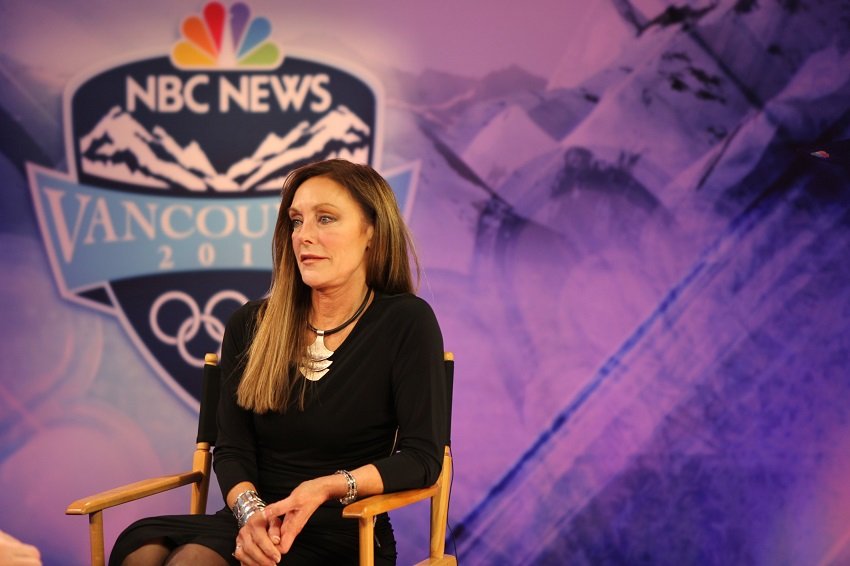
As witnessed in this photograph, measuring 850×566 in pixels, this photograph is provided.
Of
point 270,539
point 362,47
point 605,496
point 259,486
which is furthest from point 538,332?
point 270,539

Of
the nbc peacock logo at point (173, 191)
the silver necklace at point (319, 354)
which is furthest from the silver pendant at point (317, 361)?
the nbc peacock logo at point (173, 191)

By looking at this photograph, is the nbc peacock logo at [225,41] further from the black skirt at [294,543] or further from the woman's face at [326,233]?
the black skirt at [294,543]

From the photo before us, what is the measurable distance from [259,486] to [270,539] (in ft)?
1.26

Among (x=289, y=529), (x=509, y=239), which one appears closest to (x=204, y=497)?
(x=289, y=529)

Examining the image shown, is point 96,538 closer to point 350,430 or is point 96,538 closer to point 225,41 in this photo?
point 350,430

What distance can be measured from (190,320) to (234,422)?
161cm

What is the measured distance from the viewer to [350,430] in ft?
7.90

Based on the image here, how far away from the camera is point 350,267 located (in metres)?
2.48

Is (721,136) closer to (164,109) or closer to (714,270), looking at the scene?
(714,270)

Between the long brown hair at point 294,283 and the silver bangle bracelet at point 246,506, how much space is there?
0.22 m

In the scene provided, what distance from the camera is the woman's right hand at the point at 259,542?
213cm

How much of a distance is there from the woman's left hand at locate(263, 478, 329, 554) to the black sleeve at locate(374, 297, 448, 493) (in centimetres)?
18

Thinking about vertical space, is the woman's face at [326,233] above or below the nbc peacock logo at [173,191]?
above

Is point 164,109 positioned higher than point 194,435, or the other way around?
point 164,109
